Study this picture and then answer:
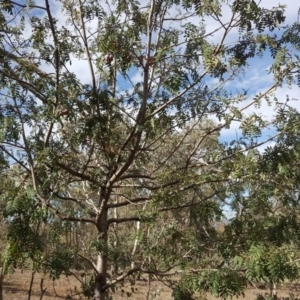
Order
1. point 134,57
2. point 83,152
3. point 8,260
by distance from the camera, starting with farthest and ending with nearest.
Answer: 1. point 83,152
2. point 134,57
3. point 8,260

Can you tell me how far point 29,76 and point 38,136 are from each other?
0.54m

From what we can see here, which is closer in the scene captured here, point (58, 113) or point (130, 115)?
point (58, 113)

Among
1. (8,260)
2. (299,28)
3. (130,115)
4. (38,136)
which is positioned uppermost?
(299,28)

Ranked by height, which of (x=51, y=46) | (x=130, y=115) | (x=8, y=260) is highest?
(x=51, y=46)

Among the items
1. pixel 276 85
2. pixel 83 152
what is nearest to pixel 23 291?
pixel 83 152

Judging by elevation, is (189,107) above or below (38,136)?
above

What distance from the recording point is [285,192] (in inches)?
165

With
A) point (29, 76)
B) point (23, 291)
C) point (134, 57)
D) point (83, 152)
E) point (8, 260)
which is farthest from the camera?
point (23, 291)

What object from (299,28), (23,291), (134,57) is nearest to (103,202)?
(134,57)

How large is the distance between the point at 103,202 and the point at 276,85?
77.1 inches

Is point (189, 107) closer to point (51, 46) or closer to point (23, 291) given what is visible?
point (51, 46)

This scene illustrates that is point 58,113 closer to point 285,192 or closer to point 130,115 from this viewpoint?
point 130,115

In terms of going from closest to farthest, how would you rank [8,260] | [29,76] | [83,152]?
[8,260], [29,76], [83,152]

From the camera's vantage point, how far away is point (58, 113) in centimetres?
355
